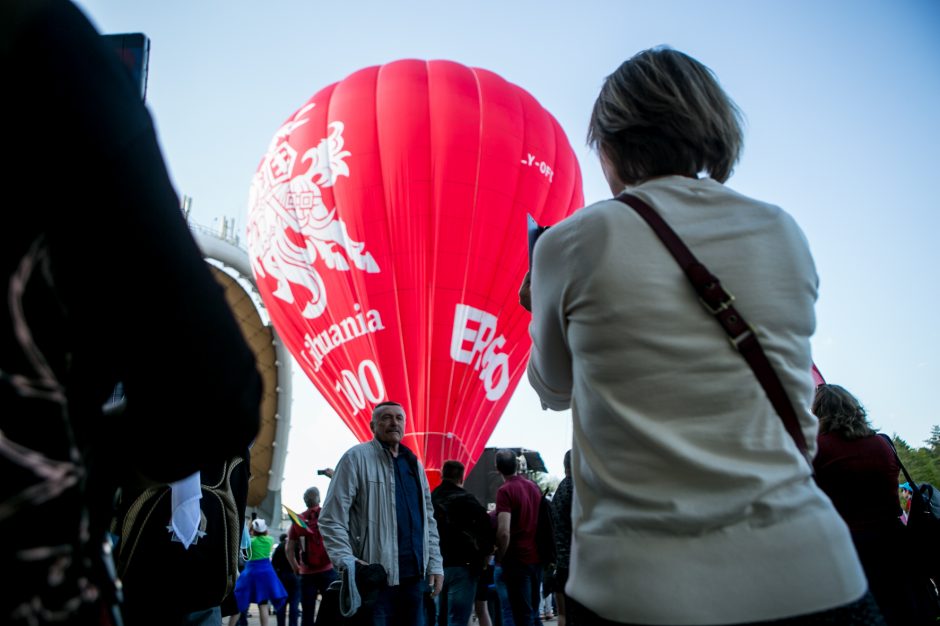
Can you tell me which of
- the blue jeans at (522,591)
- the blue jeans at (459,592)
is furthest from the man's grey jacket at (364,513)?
the blue jeans at (522,591)

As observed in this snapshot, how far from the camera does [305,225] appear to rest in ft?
40.5

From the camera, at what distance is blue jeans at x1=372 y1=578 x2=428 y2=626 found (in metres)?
4.52

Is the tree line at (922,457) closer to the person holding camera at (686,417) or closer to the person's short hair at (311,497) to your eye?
the person's short hair at (311,497)

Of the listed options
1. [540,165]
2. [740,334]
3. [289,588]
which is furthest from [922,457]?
[740,334]

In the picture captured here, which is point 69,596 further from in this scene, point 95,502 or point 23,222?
point 23,222

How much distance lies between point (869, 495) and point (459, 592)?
142 inches

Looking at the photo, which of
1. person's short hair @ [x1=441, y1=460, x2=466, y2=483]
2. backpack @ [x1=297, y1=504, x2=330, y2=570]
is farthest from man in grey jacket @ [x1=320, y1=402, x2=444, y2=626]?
backpack @ [x1=297, y1=504, x2=330, y2=570]

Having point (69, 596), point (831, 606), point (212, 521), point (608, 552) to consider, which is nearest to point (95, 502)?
point (69, 596)

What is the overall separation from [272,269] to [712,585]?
487 inches

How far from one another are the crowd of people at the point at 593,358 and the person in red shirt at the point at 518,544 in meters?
5.55

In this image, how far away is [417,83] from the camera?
13.1m

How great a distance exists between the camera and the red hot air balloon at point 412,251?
12203mm

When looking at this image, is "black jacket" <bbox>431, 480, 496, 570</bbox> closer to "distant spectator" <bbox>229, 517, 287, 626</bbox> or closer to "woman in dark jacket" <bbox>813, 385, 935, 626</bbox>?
"woman in dark jacket" <bbox>813, 385, 935, 626</bbox>

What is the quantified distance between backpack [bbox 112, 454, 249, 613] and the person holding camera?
1.97m
